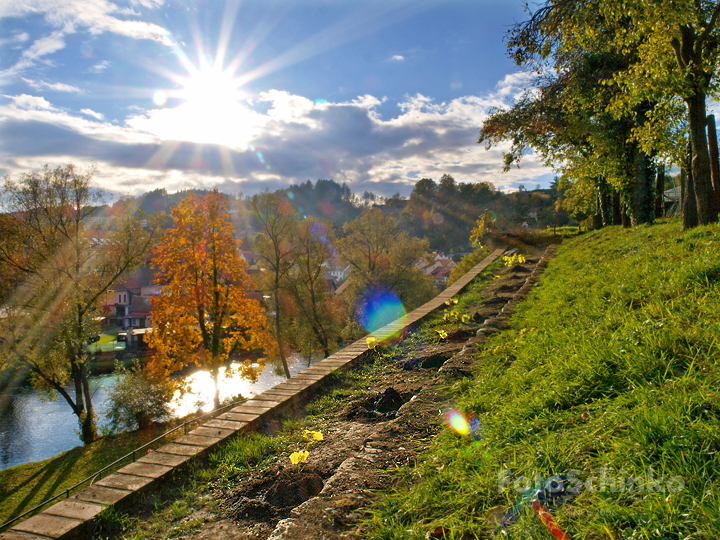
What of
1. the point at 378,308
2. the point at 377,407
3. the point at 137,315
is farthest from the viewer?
the point at 137,315

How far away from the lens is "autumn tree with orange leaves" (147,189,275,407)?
1652cm

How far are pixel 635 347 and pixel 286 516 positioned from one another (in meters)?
2.16

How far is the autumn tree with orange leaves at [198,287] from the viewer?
54.2 ft

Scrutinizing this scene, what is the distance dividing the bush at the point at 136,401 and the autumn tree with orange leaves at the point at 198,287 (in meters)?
4.03

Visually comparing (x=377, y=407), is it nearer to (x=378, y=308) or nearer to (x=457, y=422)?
(x=457, y=422)

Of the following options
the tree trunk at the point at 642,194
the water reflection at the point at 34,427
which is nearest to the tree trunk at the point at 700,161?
the tree trunk at the point at 642,194

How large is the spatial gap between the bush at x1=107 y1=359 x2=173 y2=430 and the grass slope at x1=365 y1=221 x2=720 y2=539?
20.1 metres

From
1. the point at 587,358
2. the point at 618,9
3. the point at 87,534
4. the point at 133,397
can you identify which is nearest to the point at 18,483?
the point at 133,397

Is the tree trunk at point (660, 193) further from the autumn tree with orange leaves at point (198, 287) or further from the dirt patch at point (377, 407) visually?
the autumn tree with orange leaves at point (198, 287)

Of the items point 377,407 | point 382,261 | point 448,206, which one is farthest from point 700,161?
point 448,206

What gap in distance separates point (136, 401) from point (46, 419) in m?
9.49

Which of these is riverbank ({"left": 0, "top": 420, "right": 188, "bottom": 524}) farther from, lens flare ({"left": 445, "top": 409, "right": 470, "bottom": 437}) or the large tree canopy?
lens flare ({"left": 445, "top": 409, "right": 470, "bottom": 437})

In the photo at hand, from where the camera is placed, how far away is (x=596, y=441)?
1.78 meters

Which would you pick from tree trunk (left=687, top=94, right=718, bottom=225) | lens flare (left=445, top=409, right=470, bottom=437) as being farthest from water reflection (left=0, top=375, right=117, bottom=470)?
tree trunk (left=687, top=94, right=718, bottom=225)
